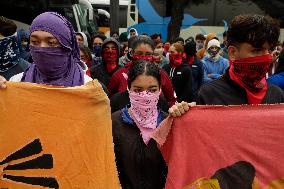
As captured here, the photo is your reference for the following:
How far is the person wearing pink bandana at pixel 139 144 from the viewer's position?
2.48 metres

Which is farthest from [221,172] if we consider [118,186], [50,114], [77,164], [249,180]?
[50,114]

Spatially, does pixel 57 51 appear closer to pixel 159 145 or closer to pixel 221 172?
pixel 159 145

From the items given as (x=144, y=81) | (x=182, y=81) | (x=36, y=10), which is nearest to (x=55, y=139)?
(x=144, y=81)

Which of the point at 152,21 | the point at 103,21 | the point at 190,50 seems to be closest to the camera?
the point at 190,50

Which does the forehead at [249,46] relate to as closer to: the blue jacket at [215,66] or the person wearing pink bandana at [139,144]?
the person wearing pink bandana at [139,144]

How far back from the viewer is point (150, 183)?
8.11 ft

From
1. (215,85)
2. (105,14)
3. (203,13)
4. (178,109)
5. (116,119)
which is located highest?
(215,85)

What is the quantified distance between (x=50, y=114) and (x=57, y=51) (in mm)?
354

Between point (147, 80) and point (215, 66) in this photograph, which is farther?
point (215, 66)

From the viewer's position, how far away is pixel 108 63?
5.57m

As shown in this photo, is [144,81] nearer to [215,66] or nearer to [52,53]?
[52,53]

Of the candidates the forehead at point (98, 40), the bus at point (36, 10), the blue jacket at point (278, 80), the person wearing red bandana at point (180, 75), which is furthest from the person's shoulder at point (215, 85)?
the bus at point (36, 10)

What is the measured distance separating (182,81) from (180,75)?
0.09 meters

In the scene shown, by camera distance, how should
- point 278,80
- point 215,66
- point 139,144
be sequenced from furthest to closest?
point 215,66
point 278,80
point 139,144
